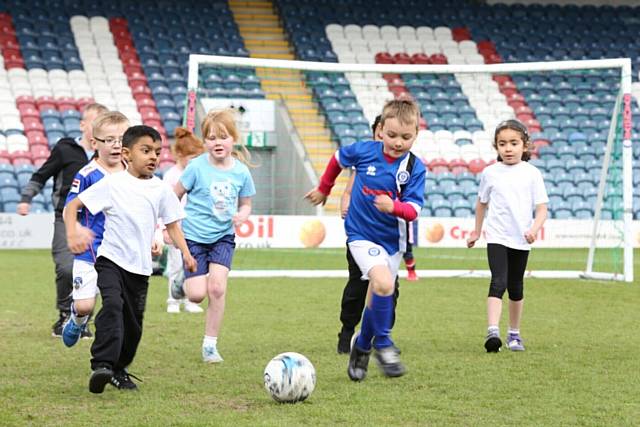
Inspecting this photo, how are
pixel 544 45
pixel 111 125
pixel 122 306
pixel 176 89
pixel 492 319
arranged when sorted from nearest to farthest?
pixel 122 306
pixel 111 125
pixel 492 319
pixel 176 89
pixel 544 45

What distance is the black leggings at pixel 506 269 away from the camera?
25.1 feet

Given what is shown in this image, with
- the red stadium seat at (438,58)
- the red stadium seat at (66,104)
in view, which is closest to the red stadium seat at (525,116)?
the red stadium seat at (438,58)

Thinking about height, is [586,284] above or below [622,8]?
below

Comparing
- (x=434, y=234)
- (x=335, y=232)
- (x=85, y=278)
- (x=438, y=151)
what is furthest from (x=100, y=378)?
(x=434, y=234)

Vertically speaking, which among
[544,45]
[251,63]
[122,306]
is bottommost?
[122,306]

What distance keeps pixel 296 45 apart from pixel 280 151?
12.6 metres

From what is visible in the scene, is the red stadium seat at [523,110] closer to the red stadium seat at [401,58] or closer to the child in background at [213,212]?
the red stadium seat at [401,58]

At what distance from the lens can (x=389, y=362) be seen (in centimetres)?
612

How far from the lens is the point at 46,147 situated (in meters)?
22.8

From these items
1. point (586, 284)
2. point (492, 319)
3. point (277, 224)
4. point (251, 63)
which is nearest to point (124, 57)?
point (277, 224)

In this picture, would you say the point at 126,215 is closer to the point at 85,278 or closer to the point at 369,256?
the point at 85,278

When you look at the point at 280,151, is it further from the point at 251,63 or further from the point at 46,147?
the point at 46,147

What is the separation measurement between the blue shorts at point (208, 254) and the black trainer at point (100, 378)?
161 centimetres

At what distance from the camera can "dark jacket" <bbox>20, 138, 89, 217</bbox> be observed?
27.1ft
